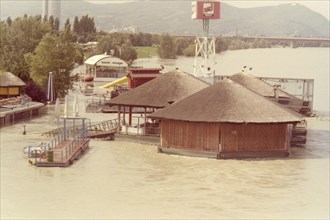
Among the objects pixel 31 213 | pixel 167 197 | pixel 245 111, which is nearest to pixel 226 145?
pixel 245 111

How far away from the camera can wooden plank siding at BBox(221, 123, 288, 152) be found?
34062 millimetres

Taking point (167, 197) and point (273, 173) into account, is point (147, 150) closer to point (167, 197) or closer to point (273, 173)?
point (273, 173)

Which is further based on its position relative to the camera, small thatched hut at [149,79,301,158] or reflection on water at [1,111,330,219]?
small thatched hut at [149,79,301,158]

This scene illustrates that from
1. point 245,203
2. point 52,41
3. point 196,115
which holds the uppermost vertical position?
point 52,41

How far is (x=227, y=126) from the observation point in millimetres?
33969

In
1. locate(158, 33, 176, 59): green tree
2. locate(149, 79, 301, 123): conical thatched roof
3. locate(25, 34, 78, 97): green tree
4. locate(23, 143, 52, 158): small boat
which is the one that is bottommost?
locate(23, 143, 52, 158): small boat

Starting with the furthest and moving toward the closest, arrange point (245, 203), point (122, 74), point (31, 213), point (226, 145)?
point (122, 74), point (226, 145), point (245, 203), point (31, 213)

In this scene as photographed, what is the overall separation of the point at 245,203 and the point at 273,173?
20.7 ft

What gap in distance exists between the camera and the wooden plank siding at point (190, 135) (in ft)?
112

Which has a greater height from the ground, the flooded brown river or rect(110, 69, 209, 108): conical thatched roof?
rect(110, 69, 209, 108): conical thatched roof

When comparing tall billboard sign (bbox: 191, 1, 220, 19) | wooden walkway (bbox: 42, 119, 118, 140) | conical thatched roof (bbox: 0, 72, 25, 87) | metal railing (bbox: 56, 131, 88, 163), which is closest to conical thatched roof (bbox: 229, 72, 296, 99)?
wooden walkway (bbox: 42, 119, 118, 140)

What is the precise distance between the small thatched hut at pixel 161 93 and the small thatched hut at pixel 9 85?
46.9 feet

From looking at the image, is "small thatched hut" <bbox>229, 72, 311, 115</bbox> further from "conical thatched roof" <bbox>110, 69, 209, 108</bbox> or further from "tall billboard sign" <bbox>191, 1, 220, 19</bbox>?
"tall billboard sign" <bbox>191, 1, 220, 19</bbox>

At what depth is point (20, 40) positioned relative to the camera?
235 ft
